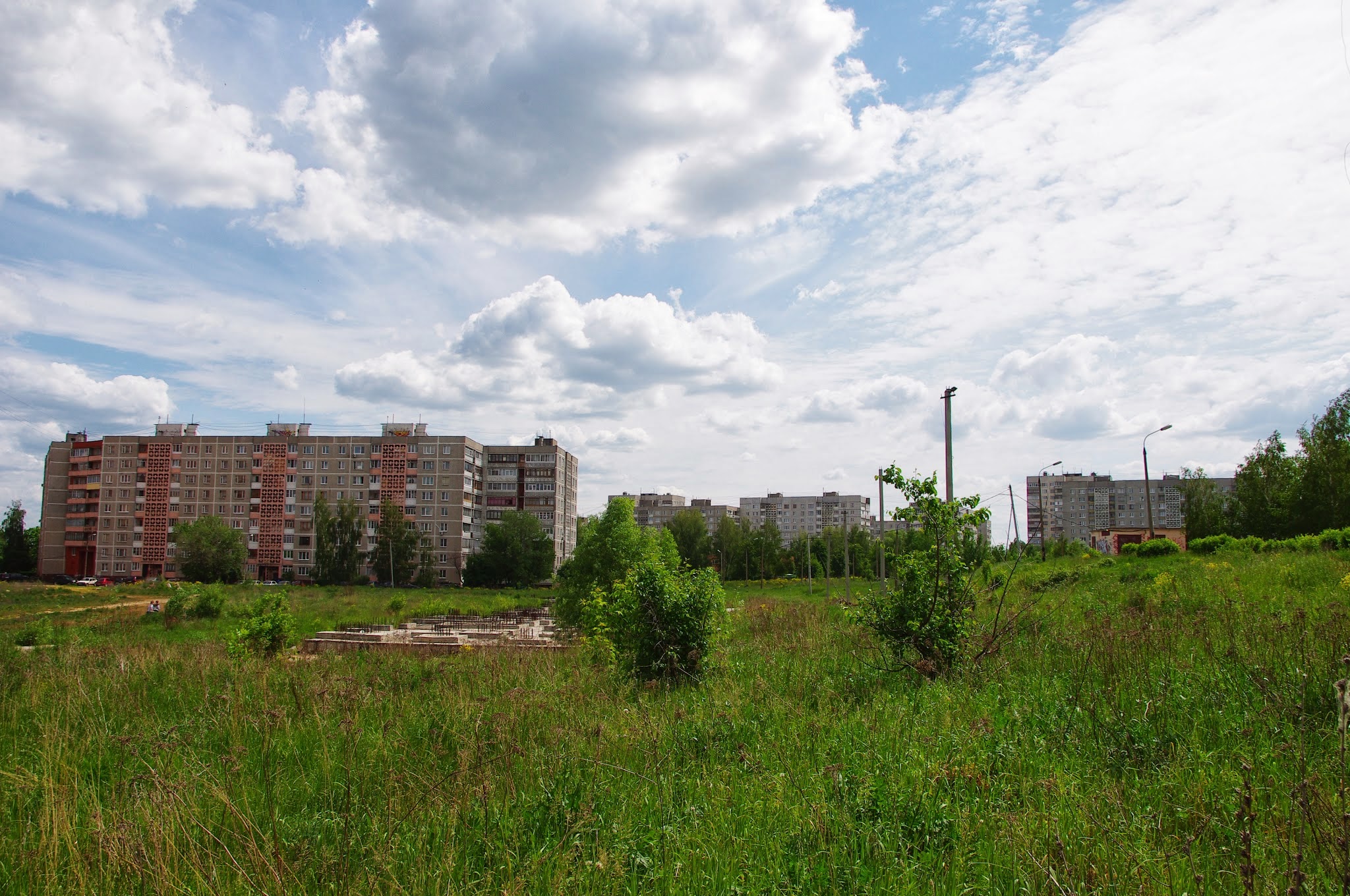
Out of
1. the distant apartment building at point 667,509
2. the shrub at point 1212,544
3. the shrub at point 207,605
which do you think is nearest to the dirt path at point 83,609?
the shrub at point 207,605

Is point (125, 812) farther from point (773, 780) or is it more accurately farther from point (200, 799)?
point (773, 780)

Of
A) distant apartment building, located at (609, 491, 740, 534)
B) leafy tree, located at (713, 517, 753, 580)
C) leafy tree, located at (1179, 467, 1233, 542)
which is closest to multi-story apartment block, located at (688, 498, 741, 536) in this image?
distant apartment building, located at (609, 491, 740, 534)

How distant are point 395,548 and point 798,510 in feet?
341

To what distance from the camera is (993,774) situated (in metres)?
4.61

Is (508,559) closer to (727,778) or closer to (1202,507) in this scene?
(1202,507)

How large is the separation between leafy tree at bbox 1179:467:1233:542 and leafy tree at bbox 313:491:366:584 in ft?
228

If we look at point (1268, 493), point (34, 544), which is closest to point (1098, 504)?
point (1268, 493)

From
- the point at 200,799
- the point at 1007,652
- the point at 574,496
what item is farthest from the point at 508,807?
the point at 574,496

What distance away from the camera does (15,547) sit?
8969 cm

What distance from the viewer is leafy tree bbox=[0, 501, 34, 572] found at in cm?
8838

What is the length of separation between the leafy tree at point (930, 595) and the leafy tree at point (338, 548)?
73218mm

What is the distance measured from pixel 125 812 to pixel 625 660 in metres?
6.06

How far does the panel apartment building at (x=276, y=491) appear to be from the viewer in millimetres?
83625

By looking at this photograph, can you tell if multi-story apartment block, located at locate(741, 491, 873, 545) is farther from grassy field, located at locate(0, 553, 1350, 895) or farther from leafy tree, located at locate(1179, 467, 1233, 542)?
grassy field, located at locate(0, 553, 1350, 895)
